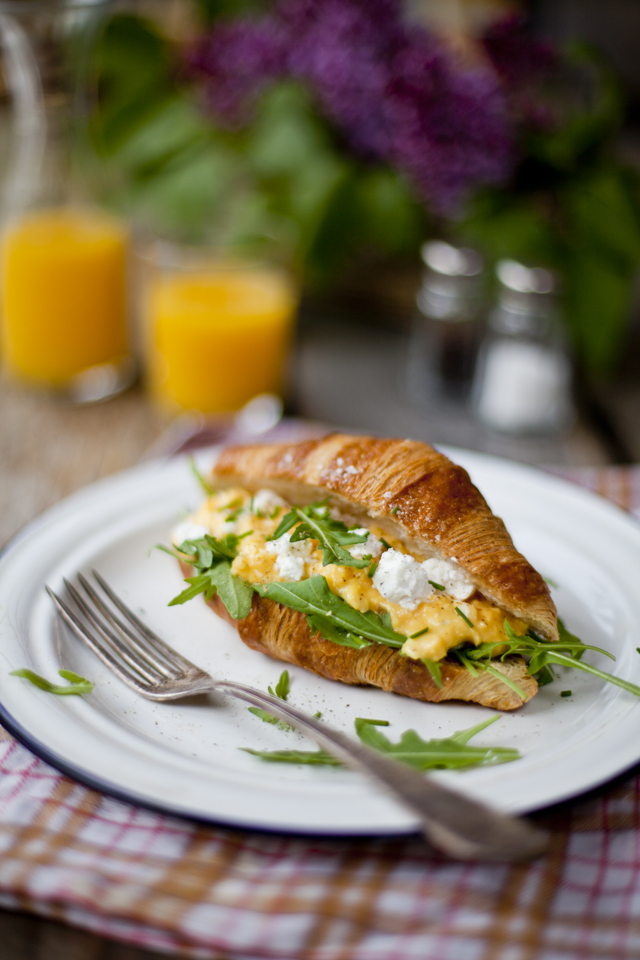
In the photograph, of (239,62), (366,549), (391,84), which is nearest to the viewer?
(366,549)

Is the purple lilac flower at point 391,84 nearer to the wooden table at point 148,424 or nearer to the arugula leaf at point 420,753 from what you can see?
the wooden table at point 148,424

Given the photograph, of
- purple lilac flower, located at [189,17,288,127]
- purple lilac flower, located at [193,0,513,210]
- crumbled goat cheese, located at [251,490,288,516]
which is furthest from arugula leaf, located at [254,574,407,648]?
purple lilac flower, located at [189,17,288,127]

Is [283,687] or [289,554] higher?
[289,554]

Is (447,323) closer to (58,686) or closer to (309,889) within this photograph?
(58,686)

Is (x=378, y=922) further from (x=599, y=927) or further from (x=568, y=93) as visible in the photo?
(x=568, y=93)

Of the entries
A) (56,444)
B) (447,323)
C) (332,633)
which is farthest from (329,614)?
(447,323)

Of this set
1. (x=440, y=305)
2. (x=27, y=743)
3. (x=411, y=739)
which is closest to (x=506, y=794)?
(x=411, y=739)
